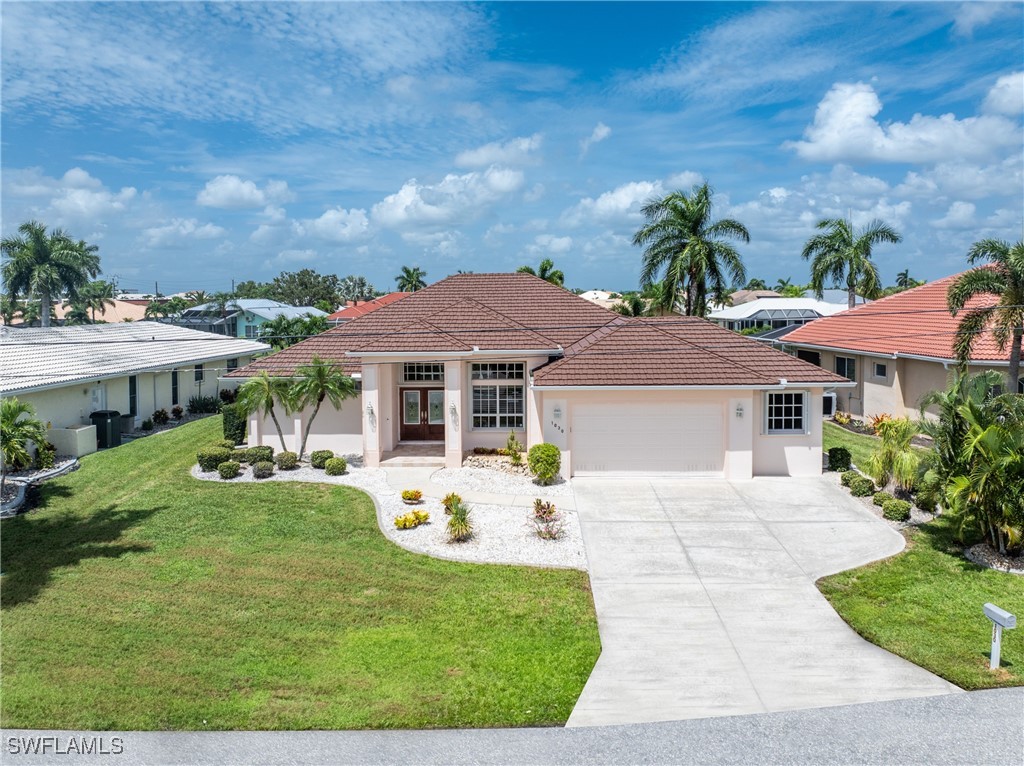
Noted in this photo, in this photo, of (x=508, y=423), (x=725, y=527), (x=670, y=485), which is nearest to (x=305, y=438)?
(x=508, y=423)

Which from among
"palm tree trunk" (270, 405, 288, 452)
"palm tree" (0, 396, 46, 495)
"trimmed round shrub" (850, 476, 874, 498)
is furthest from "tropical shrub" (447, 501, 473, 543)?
"palm tree" (0, 396, 46, 495)

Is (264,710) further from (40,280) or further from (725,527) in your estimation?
(40,280)


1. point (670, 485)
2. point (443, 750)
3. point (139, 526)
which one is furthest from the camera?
point (670, 485)

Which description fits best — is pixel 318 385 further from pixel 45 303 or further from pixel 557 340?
pixel 45 303

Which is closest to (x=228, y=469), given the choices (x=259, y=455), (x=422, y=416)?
(x=259, y=455)

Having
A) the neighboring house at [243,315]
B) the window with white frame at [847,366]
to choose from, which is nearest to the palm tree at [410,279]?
the neighboring house at [243,315]

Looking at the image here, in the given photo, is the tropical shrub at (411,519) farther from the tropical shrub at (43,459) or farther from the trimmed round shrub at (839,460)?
the trimmed round shrub at (839,460)
